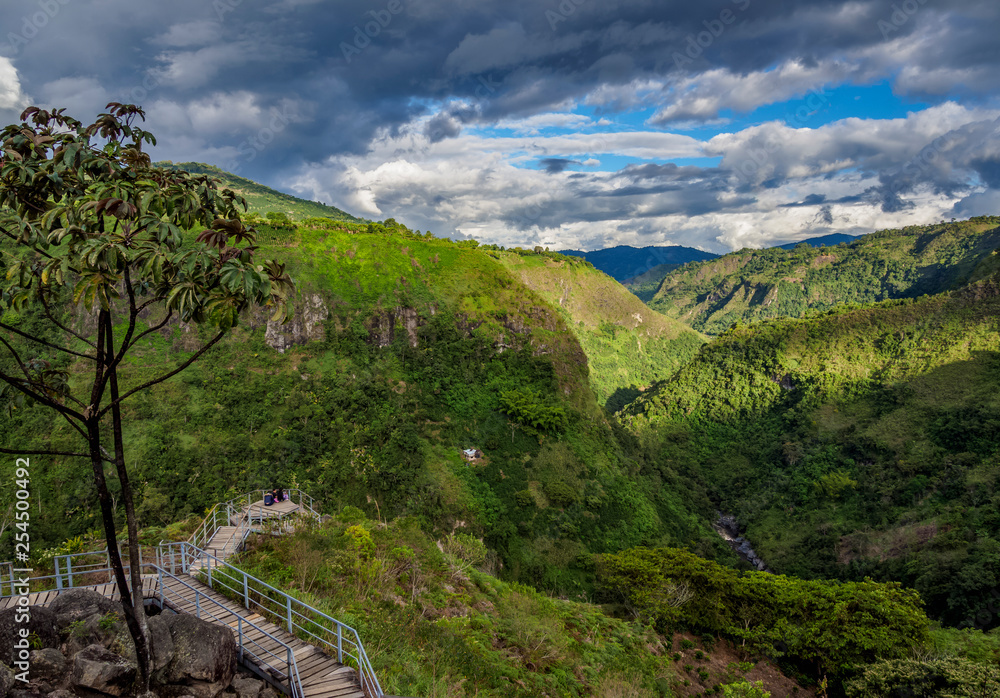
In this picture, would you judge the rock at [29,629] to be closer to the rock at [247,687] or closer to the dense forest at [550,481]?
the rock at [247,687]

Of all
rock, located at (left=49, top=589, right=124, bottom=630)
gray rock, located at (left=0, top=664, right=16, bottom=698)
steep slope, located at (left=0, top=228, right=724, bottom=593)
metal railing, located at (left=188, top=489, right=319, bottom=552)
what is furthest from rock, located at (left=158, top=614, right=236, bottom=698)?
steep slope, located at (left=0, top=228, right=724, bottom=593)

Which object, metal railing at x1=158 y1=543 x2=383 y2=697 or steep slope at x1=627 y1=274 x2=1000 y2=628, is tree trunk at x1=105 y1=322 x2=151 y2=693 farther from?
steep slope at x1=627 y1=274 x2=1000 y2=628

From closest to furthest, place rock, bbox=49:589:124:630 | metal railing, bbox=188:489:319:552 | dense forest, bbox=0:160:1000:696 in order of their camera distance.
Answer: rock, bbox=49:589:124:630, metal railing, bbox=188:489:319:552, dense forest, bbox=0:160:1000:696

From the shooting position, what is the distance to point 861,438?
79.5 meters

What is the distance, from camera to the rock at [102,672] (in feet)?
29.3

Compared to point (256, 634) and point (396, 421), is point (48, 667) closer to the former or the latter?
point (256, 634)

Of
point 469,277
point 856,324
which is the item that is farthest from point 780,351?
A: point 469,277

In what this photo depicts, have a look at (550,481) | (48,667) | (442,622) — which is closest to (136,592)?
(48,667)

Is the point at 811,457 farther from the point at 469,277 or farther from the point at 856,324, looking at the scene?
the point at 469,277

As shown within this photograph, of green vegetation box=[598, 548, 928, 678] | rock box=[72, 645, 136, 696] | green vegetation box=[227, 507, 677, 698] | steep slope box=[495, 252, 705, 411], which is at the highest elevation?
steep slope box=[495, 252, 705, 411]

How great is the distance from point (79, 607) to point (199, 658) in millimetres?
3632

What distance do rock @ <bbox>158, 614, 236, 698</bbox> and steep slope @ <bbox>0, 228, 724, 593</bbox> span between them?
23719 mm

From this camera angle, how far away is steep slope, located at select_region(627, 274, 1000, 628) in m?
53.4

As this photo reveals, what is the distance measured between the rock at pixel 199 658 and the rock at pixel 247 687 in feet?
0.64
